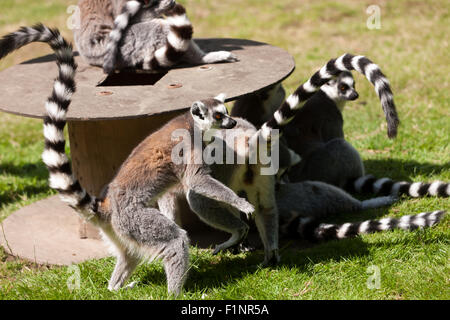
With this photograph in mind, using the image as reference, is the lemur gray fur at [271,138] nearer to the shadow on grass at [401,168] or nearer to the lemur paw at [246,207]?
the lemur paw at [246,207]

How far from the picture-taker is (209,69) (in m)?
5.04

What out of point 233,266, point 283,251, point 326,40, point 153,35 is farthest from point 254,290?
point 326,40

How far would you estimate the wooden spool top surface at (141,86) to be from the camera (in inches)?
160

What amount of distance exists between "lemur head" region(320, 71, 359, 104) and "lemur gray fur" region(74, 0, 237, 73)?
1014 mm

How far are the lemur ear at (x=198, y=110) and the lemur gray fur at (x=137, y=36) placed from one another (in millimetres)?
1501

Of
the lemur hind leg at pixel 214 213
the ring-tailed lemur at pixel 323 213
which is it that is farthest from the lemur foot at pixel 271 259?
the ring-tailed lemur at pixel 323 213

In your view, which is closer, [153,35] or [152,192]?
[152,192]

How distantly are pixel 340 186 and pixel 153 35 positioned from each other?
2.30m

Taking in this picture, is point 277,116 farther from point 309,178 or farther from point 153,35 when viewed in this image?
point 153,35

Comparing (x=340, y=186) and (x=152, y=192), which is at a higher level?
(x=152, y=192)

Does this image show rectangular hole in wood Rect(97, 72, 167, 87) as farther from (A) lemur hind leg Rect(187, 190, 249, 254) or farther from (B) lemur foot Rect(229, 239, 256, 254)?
(B) lemur foot Rect(229, 239, 256, 254)

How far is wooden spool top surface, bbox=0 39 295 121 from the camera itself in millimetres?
4074

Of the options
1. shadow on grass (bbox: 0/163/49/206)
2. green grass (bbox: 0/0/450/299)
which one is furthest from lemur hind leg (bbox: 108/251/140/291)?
shadow on grass (bbox: 0/163/49/206)

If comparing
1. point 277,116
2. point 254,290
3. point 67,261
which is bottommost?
point 67,261
